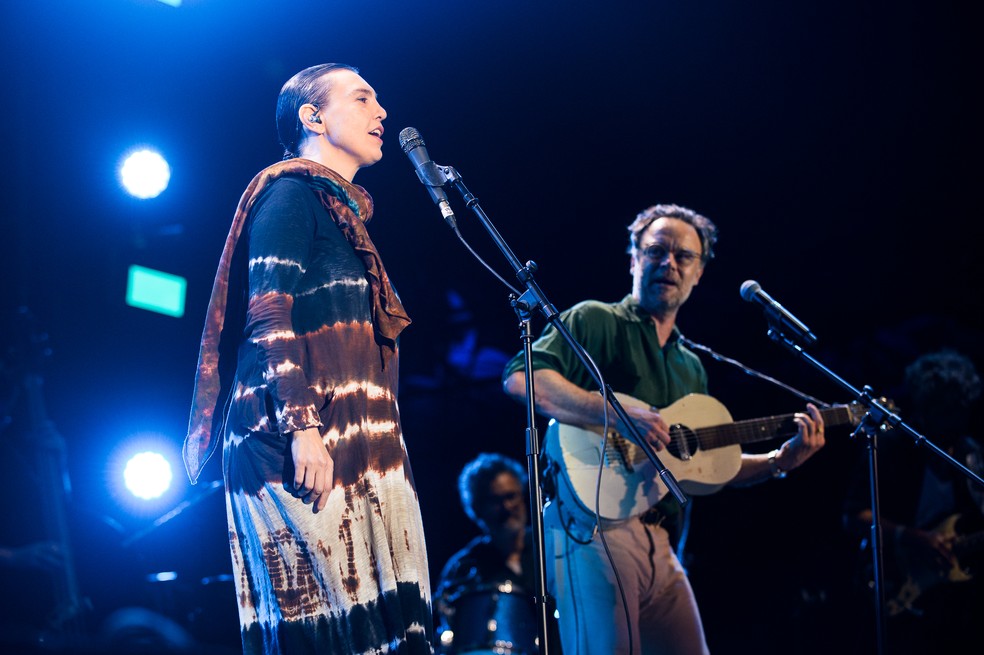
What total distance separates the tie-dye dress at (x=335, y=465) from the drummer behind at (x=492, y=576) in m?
3.20

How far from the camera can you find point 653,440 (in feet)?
11.0

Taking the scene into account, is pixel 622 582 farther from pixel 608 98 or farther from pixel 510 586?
pixel 608 98

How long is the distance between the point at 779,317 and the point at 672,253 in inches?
22.5

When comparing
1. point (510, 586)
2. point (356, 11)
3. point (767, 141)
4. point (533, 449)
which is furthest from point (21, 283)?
point (767, 141)

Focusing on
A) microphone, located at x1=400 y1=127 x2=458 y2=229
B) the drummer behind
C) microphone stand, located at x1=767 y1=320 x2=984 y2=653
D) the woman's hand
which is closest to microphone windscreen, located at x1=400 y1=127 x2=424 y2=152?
microphone, located at x1=400 y1=127 x2=458 y2=229

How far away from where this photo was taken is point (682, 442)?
3.71 meters

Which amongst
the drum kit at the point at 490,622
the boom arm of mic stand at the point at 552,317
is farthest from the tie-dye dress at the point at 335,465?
the drum kit at the point at 490,622

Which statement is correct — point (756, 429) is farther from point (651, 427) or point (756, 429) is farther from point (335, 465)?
point (335, 465)

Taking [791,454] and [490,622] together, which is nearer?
[791,454]

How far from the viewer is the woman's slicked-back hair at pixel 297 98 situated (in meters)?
2.67

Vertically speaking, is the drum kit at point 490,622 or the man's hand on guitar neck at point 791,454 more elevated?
the man's hand on guitar neck at point 791,454

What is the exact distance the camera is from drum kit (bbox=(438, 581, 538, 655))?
5.18m

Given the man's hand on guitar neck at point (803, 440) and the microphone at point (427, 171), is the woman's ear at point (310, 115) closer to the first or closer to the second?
the microphone at point (427, 171)

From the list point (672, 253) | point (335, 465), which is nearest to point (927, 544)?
point (672, 253)
